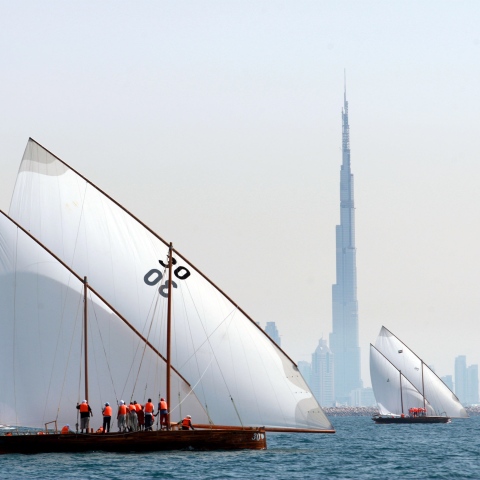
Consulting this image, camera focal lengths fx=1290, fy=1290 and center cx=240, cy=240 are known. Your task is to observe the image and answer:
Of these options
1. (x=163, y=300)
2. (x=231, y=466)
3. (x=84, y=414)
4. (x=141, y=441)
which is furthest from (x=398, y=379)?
(x=231, y=466)

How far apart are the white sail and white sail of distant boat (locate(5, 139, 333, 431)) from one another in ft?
291

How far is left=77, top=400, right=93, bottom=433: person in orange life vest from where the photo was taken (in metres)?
57.1

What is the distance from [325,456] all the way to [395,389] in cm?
8043

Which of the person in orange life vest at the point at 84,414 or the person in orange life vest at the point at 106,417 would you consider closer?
the person in orange life vest at the point at 84,414

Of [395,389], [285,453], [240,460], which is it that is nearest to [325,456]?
[285,453]

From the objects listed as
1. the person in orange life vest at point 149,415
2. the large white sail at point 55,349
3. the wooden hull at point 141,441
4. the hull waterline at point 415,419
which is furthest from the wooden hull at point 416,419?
the person in orange life vest at point 149,415

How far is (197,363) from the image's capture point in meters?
58.8

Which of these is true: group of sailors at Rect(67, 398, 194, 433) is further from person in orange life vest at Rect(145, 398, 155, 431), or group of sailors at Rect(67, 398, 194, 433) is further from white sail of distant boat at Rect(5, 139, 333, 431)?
white sail of distant boat at Rect(5, 139, 333, 431)

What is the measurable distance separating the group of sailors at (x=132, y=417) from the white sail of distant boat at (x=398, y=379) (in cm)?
9185

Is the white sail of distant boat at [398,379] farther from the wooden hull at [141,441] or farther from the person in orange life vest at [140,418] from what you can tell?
the person in orange life vest at [140,418]

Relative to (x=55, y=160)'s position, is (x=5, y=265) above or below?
below

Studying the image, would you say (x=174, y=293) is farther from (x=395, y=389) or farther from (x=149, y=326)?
(x=395, y=389)

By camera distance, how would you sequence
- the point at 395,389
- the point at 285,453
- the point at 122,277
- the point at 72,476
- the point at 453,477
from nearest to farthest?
the point at 72,476 < the point at 453,477 < the point at 122,277 < the point at 285,453 < the point at 395,389

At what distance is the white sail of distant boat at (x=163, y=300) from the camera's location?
57.3 meters
